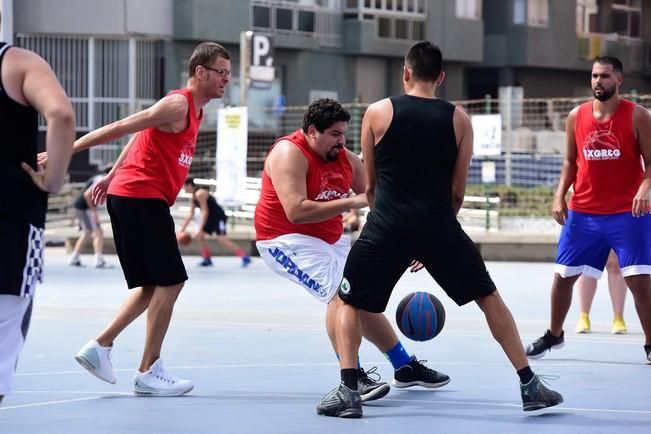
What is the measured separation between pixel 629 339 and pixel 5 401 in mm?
5264

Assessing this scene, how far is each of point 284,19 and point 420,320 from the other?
1256 inches

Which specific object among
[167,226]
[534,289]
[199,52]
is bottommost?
[534,289]

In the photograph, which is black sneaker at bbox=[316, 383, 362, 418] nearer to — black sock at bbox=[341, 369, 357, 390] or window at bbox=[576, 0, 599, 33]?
black sock at bbox=[341, 369, 357, 390]

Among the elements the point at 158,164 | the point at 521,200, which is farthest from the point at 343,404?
the point at 521,200

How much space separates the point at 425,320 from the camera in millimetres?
8672

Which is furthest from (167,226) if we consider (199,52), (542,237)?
(542,237)

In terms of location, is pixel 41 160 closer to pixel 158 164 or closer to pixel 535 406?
pixel 158 164

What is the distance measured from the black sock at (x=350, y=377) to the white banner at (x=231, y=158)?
14.7m

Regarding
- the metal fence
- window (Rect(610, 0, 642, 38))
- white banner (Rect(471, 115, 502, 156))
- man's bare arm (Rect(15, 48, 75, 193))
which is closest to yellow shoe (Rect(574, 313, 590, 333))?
man's bare arm (Rect(15, 48, 75, 193))

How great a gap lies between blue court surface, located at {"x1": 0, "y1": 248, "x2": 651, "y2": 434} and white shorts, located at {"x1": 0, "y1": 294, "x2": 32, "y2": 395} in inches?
50.9

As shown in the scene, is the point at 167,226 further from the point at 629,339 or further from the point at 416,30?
the point at 416,30

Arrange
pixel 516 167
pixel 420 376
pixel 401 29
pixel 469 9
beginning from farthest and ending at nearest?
pixel 469 9
pixel 401 29
pixel 516 167
pixel 420 376

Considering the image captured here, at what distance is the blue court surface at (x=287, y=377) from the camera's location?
732 cm

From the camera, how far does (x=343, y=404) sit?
7465 mm
